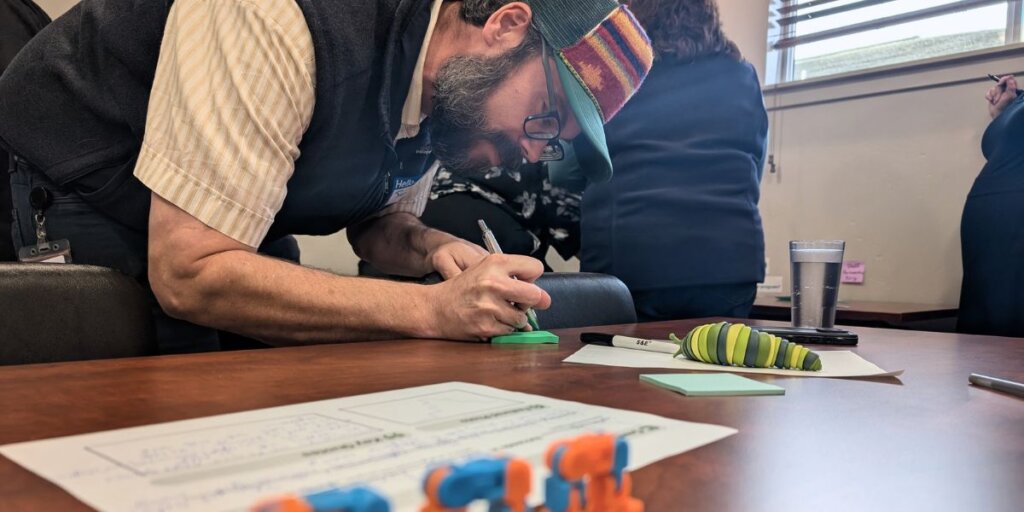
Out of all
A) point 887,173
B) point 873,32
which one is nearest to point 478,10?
point 887,173

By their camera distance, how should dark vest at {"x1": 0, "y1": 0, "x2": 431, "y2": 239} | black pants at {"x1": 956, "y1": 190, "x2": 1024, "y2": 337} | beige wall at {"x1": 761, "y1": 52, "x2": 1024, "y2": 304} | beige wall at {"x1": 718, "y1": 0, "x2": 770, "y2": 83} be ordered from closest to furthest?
dark vest at {"x1": 0, "y1": 0, "x2": 431, "y2": 239} < black pants at {"x1": 956, "y1": 190, "x2": 1024, "y2": 337} < beige wall at {"x1": 761, "y1": 52, "x2": 1024, "y2": 304} < beige wall at {"x1": 718, "y1": 0, "x2": 770, "y2": 83}

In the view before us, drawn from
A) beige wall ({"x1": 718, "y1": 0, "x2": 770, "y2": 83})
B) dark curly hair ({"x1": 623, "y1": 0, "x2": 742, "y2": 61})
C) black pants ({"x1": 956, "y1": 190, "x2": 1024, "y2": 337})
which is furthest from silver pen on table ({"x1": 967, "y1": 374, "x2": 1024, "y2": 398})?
beige wall ({"x1": 718, "y1": 0, "x2": 770, "y2": 83})

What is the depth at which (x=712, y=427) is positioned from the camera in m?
0.47

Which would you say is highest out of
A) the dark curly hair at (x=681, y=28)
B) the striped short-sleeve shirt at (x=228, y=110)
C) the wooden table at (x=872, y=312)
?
the dark curly hair at (x=681, y=28)

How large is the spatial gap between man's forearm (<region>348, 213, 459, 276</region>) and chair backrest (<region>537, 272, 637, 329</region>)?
0.69 ft

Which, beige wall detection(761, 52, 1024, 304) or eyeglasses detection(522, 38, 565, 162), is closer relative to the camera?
eyeglasses detection(522, 38, 565, 162)

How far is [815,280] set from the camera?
1174 millimetres

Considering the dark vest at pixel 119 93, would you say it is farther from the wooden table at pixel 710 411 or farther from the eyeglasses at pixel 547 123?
the wooden table at pixel 710 411

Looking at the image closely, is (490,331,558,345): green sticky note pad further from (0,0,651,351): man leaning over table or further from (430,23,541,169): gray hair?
(430,23,541,169): gray hair

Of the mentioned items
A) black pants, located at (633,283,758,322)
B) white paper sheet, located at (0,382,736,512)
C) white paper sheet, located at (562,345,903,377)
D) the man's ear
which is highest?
the man's ear

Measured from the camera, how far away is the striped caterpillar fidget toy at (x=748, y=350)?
0.75 metres

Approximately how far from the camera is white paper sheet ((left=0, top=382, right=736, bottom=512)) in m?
0.31

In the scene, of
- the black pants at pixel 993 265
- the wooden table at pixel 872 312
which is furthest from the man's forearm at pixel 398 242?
the black pants at pixel 993 265

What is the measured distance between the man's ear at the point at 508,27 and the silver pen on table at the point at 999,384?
0.77 metres
